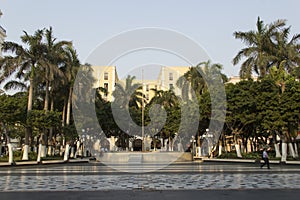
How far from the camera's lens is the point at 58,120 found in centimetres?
3434

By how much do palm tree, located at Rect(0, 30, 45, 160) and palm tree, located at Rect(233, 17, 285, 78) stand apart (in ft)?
63.1

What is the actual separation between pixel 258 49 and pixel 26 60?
21885mm

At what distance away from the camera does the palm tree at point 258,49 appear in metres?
35.2

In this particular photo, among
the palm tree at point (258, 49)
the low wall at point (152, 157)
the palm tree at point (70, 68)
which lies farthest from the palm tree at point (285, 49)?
the palm tree at point (70, 68)

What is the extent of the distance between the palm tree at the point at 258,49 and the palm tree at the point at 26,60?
19223 mm

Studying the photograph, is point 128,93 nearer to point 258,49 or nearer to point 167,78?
point 167,78

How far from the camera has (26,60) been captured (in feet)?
108

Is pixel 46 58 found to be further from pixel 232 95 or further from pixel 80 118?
pixel 232 95

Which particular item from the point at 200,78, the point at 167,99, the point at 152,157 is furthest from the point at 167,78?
the point at 152,157

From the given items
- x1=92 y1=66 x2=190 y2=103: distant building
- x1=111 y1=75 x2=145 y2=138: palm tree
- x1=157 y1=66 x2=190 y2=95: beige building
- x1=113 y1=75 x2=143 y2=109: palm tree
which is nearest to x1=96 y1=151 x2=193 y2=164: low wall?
x1=111 y1=75 x2=145 y2=138: palm tree

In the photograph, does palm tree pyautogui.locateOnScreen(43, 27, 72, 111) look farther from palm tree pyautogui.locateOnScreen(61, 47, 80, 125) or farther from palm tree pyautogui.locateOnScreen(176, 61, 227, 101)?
palm tree pyautogui.locateOnScreen(176, 61, 227, 101)

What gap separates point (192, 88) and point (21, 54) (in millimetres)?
22003

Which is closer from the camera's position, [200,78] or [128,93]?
[200,78]

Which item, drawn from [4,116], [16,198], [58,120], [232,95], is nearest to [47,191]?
[16,198]
